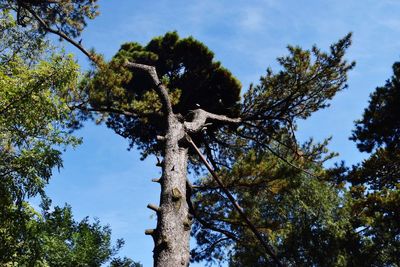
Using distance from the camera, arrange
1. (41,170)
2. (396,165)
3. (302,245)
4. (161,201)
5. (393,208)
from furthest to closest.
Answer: (302,245)
(396,165)
(393,208)
(41,170)
(161,201)

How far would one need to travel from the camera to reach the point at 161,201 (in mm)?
6715

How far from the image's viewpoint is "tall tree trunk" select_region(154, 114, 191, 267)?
5.83m

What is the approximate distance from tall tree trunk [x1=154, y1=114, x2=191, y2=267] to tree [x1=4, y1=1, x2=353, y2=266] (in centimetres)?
1

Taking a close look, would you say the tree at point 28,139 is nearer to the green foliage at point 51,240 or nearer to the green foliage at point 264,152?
the green foliage at point 51,240

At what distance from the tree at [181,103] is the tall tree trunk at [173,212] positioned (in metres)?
0.01

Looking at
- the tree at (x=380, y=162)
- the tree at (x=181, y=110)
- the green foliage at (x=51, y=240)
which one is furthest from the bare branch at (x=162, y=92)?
the tree at (x=380, y=162)

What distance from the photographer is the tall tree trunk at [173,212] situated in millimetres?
5828

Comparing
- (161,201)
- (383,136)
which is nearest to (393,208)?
(383,136)

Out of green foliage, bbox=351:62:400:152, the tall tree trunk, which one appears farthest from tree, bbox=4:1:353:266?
green foliage, bbox=351:62:400:152

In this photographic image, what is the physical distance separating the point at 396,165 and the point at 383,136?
201 centimetres

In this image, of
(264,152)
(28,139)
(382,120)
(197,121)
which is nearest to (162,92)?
(197,121)

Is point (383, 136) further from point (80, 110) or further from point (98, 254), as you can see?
point (98, 254)

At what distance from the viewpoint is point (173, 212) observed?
638 centimetres

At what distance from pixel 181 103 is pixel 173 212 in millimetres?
7537
